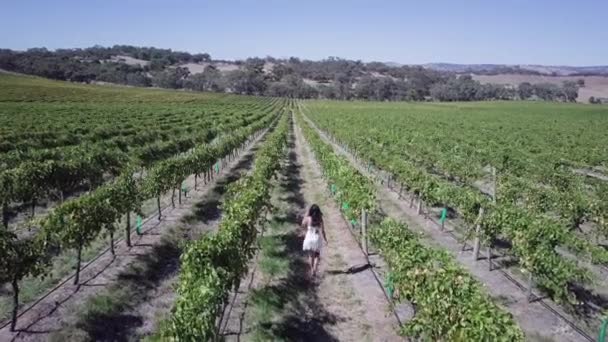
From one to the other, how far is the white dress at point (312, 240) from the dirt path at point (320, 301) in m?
1.10

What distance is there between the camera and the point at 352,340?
10695mm

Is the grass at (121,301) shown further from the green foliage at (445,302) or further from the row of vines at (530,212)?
the row of vines at (530,212)

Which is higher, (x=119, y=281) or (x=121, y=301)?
(x=119, y=281)

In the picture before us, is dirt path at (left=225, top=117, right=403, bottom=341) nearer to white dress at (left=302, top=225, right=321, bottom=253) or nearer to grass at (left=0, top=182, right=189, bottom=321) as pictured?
white dress at (left=302, top=225, right=321, bottom=253)

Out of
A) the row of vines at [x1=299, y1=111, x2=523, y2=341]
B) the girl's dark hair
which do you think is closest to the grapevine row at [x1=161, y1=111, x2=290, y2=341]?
the girl's dark hair

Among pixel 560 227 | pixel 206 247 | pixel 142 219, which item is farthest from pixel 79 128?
pixel 560 227

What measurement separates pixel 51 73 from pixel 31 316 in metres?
194

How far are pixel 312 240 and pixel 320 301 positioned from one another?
1.69 m

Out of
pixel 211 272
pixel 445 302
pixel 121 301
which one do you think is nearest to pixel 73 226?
pixel 121 301

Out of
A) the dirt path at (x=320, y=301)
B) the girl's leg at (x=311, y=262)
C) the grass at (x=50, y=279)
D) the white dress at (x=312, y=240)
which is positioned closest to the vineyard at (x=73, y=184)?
the grass at (x=50, y=279)

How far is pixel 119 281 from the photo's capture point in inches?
515

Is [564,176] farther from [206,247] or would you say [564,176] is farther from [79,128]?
[79,128]

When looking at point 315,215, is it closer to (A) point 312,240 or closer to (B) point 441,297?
(A) point 312,240

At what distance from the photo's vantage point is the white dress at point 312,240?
13453 mm
